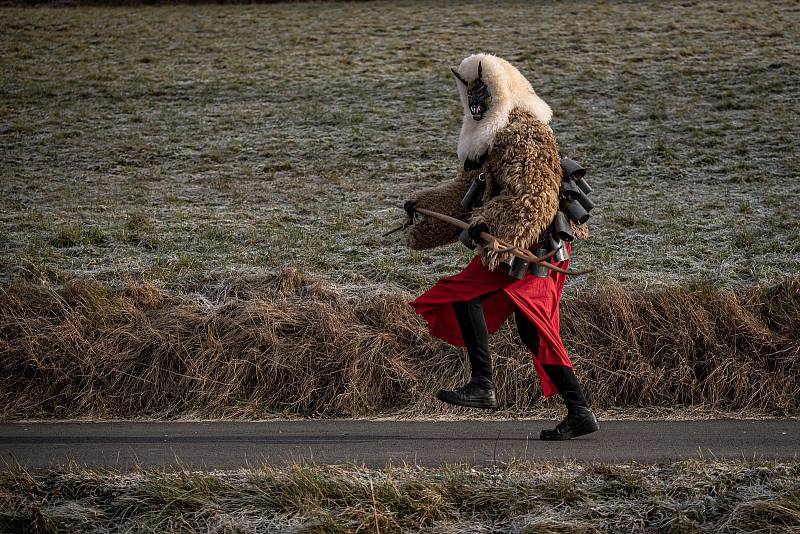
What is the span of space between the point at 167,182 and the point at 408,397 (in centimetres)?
680

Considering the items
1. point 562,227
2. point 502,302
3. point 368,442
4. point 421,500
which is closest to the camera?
point 421,500

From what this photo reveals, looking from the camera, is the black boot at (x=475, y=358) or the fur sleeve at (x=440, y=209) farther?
the fur sleeve at (x=440, y=209)

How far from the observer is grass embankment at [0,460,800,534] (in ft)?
14.6

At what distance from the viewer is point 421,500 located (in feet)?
15.1

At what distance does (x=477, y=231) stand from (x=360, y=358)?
2040 millimetres

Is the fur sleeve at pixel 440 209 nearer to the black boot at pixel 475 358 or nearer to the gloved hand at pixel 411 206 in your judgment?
the gloved hand at pixel 411 206

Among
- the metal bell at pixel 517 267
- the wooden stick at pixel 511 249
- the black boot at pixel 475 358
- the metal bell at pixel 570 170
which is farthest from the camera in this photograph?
the metal bell at pixel 570 170

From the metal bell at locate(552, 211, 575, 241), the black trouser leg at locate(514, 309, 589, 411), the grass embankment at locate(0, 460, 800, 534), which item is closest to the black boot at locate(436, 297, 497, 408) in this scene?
the black trouser leg at locate(514, 309, 589, 411)

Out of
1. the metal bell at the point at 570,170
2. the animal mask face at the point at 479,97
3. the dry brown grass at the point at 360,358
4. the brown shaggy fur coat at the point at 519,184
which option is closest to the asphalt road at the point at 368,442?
the dry brown grass at the point at 360,358

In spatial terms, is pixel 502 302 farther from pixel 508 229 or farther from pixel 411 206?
pixel 411 206

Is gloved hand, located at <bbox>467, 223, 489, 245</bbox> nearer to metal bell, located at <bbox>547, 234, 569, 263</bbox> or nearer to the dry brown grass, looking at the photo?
metal bell, located at <bbox>547, 234, 569, 263</bbox>

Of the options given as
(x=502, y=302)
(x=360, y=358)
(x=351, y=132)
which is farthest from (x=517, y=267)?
(x=351, y=132)

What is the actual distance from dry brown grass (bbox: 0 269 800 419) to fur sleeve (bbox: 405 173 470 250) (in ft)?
4.72

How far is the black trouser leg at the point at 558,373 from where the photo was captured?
5980mm
